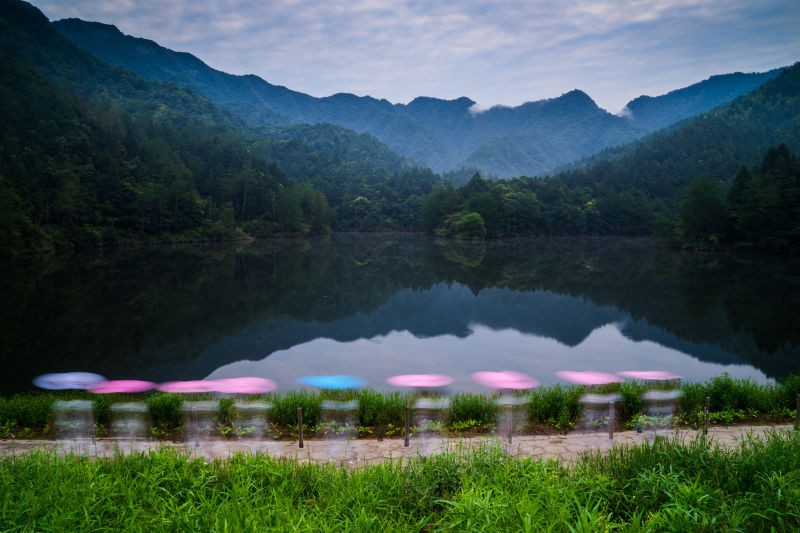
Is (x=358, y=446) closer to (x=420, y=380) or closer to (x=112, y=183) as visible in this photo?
(x=420, y=380)

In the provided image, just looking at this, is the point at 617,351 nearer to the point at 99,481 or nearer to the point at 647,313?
the point at 647,313

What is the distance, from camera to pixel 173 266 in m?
49.8

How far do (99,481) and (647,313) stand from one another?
100.0ft

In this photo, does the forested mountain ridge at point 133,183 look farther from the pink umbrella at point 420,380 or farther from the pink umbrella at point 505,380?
the pink umbrella at point 505,380

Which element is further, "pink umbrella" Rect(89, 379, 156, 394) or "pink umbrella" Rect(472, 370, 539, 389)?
"pink umbrella" Rect(472, 370, 539, 389)

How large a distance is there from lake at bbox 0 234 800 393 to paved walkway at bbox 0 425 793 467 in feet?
22.0

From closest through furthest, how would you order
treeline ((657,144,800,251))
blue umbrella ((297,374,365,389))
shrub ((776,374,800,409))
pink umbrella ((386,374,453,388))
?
shrub ((776,374,800,409))
blue umbrella ((297,374,365,389))
pink umbrella ((386,374,453,388))
treeline ((657,144,800,251))

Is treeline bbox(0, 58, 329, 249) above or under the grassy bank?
above

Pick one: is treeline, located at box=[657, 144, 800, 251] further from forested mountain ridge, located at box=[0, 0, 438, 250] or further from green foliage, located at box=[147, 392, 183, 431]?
forested mountain ridge, located at box=[0, 0, 438, 250]

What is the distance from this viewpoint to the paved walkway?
863 centimetres

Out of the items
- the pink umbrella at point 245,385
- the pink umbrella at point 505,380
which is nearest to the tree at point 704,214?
the pink umbrella at point 505,380

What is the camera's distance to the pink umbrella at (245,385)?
15.5m

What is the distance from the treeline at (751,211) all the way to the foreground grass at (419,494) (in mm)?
67790

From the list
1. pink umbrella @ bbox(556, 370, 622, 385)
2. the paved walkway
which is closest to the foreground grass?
the paved walkway
